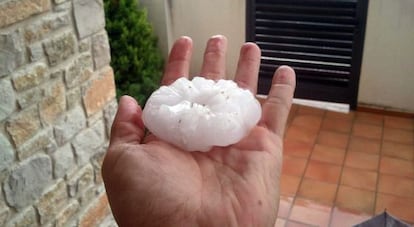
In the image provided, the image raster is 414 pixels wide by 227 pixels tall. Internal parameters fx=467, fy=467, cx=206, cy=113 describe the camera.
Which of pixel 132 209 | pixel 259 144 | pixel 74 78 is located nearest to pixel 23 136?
pixel 74 78

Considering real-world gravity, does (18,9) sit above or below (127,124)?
above

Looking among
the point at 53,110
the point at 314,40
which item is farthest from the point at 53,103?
the point at 314,40

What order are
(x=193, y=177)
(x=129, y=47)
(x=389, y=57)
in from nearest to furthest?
(x=193, y=177)
(x=129, y=47)
(x=389, y=57)

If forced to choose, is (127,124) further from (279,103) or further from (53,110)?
(53,110)

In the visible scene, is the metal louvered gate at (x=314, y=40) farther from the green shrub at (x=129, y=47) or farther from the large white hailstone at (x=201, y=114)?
the large white hailstone at (x=201, y=114)

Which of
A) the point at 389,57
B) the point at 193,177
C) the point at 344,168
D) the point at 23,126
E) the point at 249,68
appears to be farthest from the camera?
the point at 389,57

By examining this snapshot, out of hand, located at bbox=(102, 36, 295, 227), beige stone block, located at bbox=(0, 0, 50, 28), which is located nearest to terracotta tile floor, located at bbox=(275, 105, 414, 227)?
hand, located at bbox=(102, 36, 295, 227)
